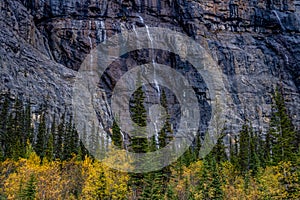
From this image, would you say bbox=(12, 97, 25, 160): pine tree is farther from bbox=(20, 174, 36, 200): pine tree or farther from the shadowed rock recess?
bbox=(20, 174, 36, 200): pine tree

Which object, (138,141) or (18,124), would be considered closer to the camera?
(138,141)

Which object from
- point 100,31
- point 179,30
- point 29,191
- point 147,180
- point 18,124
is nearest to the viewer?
point 29,191

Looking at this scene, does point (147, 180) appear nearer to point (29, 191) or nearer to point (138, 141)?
point (138, 141)

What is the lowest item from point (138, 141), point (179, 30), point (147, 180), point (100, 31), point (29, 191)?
point (179, 30)

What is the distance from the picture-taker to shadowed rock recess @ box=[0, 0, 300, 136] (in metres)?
103

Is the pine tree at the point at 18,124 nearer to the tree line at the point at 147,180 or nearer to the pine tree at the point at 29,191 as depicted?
the tree line at the point at 147,180

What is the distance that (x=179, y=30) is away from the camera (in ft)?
453

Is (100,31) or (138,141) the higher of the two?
(138,141)

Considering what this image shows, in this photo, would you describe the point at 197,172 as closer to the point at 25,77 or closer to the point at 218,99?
the point at 25,77

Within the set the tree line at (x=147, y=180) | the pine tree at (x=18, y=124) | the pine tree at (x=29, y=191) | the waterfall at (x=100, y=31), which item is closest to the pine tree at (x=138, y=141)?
the tree line at (x=147, y=180)

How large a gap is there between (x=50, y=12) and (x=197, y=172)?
306 feet

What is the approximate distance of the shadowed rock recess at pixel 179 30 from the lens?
339 feet

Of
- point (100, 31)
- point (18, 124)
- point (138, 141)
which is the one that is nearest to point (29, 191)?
point (138, 141)

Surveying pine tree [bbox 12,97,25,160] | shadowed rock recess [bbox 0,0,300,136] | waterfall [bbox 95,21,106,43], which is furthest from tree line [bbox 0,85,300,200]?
waterfall [bbox 95,21,106,43]
